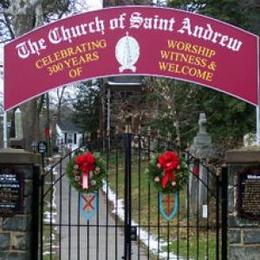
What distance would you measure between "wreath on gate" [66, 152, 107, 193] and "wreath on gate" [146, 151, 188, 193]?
60 centimetres

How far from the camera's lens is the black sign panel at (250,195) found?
7430 mm

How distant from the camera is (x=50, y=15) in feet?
116

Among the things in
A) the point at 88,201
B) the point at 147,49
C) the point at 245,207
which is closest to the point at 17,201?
the point at 88,201

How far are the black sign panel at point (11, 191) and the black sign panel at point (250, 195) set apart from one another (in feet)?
8.18

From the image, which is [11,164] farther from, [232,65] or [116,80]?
[116,80]

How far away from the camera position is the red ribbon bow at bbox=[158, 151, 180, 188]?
774 centimetres

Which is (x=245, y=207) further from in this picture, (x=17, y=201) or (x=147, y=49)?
(x=17, y=201)

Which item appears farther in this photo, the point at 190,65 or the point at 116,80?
the point at 116,80

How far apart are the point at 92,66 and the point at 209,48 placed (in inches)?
55.4

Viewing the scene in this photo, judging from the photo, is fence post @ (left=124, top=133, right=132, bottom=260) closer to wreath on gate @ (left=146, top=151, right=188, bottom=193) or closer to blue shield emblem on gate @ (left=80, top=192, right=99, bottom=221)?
wreath on gate @ (left=146, top=151, right=188, bottom=193)

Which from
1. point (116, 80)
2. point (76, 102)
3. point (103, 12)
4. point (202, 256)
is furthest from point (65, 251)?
point (76, 102)

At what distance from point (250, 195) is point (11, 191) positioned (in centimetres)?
270

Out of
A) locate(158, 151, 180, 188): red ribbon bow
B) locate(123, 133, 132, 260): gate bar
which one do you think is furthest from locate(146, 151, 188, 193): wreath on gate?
locate(123, 133, 132, 260): gate bar

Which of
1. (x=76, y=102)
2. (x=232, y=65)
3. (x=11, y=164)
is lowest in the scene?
(x=11, y=164)
